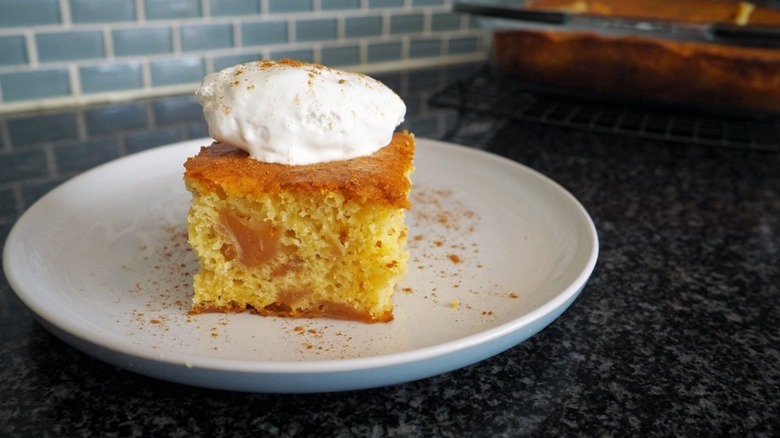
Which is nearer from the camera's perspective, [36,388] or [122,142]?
[36,388]

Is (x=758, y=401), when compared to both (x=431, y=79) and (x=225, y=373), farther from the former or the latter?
(x=431, y=79)

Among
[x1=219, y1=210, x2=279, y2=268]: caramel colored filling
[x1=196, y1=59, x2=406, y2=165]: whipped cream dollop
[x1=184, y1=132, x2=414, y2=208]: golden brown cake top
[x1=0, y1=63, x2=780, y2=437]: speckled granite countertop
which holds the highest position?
[x1=196, y1=59, x2=406, y2=165]: whipped cream dollop

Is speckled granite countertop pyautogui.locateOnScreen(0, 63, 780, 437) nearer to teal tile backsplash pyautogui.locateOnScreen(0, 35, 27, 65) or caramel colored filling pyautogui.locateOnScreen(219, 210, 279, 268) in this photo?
caramel colored filling pyautogui.locateOnScreen(219, 210, 279, 268)

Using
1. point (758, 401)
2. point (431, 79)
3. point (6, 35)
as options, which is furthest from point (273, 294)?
point (431, 79)

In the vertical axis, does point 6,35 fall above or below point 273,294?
above

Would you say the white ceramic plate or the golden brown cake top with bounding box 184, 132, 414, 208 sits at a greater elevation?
the golden brown cake top with bounding box 184, 132, 414, 208

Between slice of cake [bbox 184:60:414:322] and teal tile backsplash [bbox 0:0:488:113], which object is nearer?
slice of cake [bbox 184:60:414:322]

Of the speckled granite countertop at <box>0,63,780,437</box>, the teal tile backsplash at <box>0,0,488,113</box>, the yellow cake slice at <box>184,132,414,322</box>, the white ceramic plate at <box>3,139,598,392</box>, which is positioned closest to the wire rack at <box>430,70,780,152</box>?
the teal tile backsplash at <box>0,0,488,113</box>

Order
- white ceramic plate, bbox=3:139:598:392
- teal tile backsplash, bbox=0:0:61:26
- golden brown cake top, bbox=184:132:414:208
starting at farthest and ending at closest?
teal tile backsplash, bbox=0:0:61:26 → golden brown cake top, bbox=184:132:414:208 → white ceramic plate, bbox=3:139:598:392
